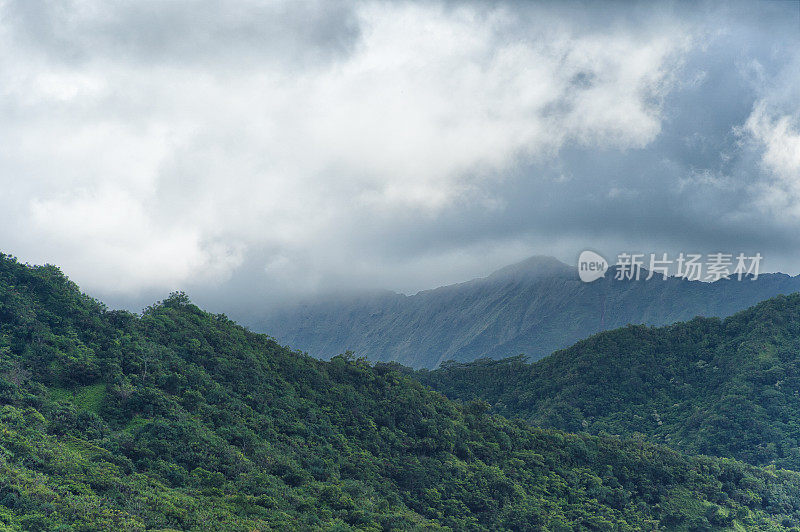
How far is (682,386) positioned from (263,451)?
76049 millimetres

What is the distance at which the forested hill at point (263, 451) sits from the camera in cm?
3459

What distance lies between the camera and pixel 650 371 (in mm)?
101812

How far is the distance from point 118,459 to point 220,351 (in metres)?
22.9

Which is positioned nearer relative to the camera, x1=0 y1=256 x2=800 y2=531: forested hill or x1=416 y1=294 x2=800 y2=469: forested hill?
x1=0 y1=256 x2=800 y2=531: forested hill

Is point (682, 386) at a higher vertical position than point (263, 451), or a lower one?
higher

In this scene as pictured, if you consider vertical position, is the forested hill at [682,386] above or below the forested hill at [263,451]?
above

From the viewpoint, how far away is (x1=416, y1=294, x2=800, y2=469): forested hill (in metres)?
81.9

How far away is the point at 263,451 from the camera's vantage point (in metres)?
46.6

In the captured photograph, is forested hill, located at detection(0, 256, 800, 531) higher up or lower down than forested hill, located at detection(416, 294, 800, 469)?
lower down

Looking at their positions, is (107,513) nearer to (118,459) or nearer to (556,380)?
A: (118,459)

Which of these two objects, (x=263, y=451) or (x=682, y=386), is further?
(x=682, y=386)

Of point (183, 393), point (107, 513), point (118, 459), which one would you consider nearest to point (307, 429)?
point (183, 393)

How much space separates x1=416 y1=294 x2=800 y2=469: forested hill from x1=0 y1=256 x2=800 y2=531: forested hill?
554 inches

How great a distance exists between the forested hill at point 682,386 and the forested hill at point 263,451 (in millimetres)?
14069
